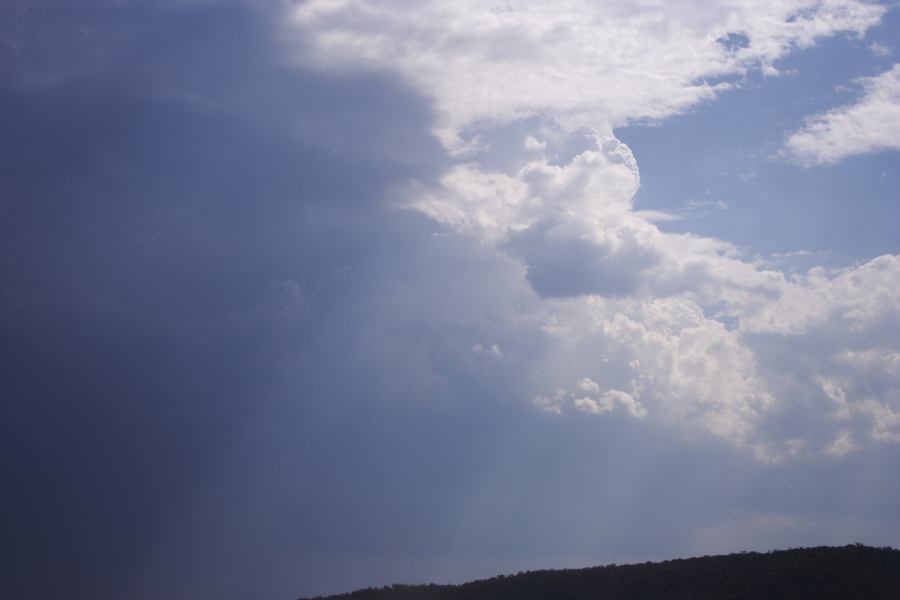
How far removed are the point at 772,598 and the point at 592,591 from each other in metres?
8.32

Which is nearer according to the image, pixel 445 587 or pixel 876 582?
pixel 876 582

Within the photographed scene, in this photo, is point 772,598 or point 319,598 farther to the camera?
point 319,598

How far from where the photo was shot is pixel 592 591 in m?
44.1

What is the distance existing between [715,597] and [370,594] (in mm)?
17557

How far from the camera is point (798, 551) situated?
46938 millimetres

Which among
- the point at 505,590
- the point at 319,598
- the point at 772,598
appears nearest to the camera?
the point at 772,598

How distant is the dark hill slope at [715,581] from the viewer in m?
42.5

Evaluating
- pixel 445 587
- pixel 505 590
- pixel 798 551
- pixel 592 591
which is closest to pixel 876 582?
pixel 798 551

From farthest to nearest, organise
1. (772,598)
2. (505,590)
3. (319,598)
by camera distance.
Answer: (319,598) < (505,590) < (772,598)

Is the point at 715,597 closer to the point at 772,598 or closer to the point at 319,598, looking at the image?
the point at 772,598

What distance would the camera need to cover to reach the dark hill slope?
42.5 m

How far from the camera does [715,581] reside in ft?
144

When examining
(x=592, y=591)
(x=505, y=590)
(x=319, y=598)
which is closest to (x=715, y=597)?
(x=592, y=591)

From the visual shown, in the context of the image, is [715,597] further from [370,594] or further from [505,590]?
[370,594]
